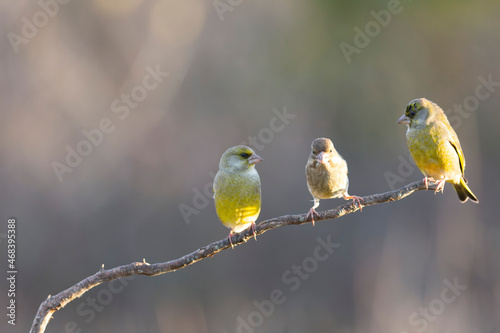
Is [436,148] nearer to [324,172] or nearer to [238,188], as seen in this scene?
[324,172]

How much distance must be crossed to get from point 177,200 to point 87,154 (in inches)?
74.4

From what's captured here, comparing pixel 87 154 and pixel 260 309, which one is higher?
pixel 87 154

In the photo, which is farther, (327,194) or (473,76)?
(473,76)

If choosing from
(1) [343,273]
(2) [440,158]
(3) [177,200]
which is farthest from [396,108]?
(2) [440,158]

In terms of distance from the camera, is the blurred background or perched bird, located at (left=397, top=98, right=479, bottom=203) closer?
perched bird, located at (left=397, top=98, right=479, bottom=203)

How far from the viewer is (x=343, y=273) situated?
10867 mm

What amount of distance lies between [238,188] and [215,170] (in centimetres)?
680

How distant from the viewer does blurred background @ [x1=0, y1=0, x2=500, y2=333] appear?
32.2ft

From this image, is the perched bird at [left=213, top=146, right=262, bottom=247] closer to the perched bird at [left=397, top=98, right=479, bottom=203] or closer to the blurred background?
the perched bird at [left=397, top=98, right=479, bottom=203]

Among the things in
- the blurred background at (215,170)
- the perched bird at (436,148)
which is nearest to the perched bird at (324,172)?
the perched bird at (436,148)

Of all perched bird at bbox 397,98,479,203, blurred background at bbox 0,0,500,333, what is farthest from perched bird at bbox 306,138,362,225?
blurred background at bbox 0,0,500,333

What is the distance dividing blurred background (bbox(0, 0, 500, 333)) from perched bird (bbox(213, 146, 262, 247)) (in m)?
5.52

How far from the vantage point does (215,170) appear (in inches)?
435

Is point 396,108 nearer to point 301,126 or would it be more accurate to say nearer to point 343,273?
point 301,126
